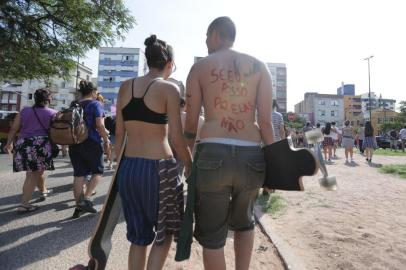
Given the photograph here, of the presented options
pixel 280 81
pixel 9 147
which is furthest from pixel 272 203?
pixel 280 81

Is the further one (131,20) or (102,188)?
(131,20)

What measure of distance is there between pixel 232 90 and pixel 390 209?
4.57m

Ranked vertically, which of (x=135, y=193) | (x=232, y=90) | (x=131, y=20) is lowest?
(x=135, y=193)

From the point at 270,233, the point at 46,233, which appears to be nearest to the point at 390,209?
the point at 270,233

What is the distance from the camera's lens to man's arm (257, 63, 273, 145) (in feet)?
8.04

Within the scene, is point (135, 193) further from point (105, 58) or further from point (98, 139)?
point (105, 58)

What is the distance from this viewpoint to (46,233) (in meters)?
4.04

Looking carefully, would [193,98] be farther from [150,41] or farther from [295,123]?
[295,123]

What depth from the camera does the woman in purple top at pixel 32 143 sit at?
4.98 m

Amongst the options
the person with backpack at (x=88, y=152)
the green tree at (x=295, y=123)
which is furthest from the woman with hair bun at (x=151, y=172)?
the green tree at (x=295, y=123)

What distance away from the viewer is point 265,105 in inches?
96.5

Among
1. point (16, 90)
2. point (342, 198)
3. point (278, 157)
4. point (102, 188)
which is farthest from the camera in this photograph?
point (16, 90)

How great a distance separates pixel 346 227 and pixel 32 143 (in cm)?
459

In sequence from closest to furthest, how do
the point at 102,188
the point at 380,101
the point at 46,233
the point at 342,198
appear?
the point at 46,233, the point at 342,198, the point at 102,188, the point at 380,101
